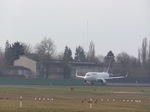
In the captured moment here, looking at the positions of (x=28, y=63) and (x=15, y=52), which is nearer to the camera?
(x=28, y=63)

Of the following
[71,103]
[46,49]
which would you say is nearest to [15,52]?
[46,49]

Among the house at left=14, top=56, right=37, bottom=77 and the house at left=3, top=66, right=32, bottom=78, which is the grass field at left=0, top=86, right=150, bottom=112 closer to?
the house at left=3, top=66, right=32, bottom=78

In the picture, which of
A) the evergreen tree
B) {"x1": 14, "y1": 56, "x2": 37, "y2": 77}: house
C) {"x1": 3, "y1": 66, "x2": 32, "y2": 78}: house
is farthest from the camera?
the evergreen tree

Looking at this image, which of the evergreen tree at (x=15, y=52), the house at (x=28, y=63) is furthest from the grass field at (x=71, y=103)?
the evergreen tree at (x=15, y=52)

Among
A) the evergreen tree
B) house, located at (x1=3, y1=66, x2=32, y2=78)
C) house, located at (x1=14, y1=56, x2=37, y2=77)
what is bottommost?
house, located at (x1=3, y1=66, x2=32, y2=78)

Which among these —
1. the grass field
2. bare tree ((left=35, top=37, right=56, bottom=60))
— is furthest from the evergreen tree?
the grass field

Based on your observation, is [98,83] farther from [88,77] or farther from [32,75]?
[32,75]

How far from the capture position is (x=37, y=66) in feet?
554

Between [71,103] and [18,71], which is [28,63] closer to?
[18,71]

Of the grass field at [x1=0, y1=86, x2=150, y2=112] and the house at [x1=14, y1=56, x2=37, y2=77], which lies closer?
the grass field at [x1=0, y1=86, x2=150, y2=112]

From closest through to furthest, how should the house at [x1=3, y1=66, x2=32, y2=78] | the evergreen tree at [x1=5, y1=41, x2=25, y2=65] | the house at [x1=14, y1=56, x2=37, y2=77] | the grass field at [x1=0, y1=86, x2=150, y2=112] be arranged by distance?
the grass field at [x1=0, y1=86, x2=150, y2=112]
the house at [x1=3, y1=66, x2=32, y2=78]
the house at [x1=14, y1=56, x2=37, y2=77]
the evergreen tree at [x1=5, y1=41, x2=25, y2=65]

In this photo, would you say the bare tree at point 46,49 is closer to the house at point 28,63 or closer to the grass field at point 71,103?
the house at point 28,63

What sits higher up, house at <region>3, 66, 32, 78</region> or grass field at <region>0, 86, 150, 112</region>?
house at <region>3, 66, 32, 78</region>

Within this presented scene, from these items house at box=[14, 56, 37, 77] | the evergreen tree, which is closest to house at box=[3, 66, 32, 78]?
house at box=[14, 56, 37, 77]
